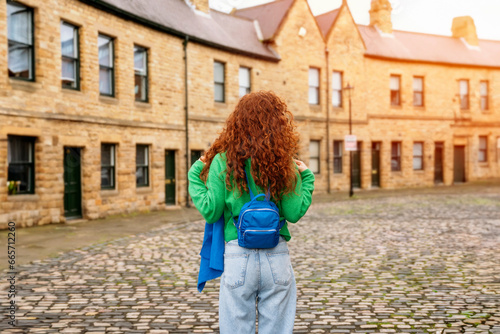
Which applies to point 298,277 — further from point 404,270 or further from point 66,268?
point 66,268

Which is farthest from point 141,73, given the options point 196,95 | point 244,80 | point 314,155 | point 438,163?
point 438,163

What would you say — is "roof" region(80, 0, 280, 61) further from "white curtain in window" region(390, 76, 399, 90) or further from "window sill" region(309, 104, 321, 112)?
"white curtain in window" region(390, 76, 399, 90)

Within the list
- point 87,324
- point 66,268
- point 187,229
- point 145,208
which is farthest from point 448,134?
point 87,324

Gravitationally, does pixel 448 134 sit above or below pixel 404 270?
above

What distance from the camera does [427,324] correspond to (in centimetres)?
516

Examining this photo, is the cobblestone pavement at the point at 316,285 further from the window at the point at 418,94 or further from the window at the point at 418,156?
the window at the point at 418,94

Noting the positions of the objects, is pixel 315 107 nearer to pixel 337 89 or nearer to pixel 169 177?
pixel 337 89

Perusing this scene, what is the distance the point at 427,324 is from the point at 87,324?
3.23 m

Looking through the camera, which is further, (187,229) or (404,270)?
(187,229)

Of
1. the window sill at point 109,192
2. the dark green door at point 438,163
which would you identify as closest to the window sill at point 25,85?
the window sill at point 109,192

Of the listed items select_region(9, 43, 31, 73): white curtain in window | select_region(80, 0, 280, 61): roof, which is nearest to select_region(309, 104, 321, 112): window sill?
select_region(80, 0, 280, 61): roof

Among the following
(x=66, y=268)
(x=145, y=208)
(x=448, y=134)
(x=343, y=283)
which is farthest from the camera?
(x=448, y=134)

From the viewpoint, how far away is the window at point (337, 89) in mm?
28819

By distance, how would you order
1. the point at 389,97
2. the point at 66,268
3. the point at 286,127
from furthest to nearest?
1. the point at 389,97
2. the point at 66,268
3. the point at 286,127
